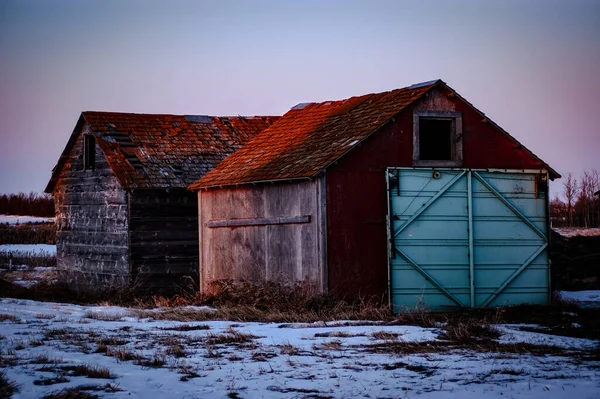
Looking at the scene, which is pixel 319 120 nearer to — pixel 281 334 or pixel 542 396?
pixel 281 334

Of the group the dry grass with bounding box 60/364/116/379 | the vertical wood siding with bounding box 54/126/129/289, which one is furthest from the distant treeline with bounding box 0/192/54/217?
the dry grass with bounding box 60/364/116/379

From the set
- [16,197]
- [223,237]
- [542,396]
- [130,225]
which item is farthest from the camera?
[16,197]

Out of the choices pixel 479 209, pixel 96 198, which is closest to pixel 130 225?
pixel 96 198

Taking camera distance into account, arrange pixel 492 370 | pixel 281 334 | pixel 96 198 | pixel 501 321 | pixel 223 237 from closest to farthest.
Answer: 1. pixel 492 370
2. pixel 281 334
3. pixel 501 321
4. pixel 223 237
5. pixel 96 198

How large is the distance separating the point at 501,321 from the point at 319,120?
7629mm

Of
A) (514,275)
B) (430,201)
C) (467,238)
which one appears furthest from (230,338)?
(514,275)

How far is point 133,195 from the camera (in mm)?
22250

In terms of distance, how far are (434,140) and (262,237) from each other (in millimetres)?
5169

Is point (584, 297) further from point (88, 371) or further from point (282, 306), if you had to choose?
point (88, 371)

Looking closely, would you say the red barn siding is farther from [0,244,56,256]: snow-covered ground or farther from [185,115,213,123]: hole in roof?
[0,244,56,256]: snow-covered ground

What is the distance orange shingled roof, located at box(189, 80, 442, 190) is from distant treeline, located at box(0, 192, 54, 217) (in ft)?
162

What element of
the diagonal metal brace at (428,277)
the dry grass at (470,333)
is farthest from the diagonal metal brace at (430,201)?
the dry grass at (470,333)

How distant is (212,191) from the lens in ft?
66.6

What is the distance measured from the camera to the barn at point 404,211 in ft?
54.3
